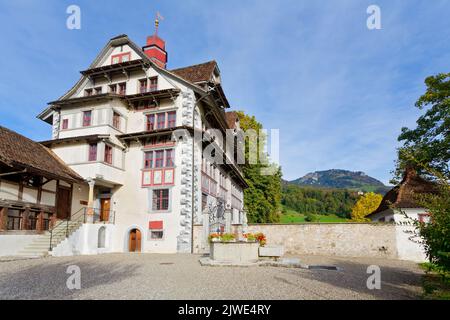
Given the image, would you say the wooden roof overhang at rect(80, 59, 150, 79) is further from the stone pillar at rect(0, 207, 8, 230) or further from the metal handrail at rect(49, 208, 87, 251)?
the stone pillar at rect(0, 207, 8, 230)

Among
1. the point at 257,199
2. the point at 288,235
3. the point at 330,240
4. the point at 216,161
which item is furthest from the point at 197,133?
the point at 257,199

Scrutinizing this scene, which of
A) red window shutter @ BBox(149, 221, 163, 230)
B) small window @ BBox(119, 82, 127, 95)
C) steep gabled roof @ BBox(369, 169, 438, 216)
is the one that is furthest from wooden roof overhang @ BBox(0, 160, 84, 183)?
steep gabled roof @ BBox(369, 169, 438, 216)

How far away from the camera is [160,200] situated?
22.2 meters

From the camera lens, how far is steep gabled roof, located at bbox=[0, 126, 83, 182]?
16.5m

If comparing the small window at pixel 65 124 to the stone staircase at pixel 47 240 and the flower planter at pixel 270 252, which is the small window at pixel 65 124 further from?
the flower planter at pixel 270 252

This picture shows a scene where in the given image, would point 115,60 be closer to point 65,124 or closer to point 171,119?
point 65,124

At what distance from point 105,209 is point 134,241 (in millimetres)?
3395

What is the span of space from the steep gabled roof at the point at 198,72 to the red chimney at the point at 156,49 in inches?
80.7

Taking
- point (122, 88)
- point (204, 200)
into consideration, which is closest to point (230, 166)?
point (204, 200)

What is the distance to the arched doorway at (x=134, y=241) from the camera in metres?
22.0

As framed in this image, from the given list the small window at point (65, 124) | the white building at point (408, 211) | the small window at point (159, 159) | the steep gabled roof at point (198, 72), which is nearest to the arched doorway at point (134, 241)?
the small window at point (159, 159)

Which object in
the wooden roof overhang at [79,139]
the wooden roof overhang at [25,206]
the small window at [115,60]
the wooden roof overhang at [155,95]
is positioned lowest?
the wooden roof overhang at [25,206]

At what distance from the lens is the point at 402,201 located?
21188 mm
